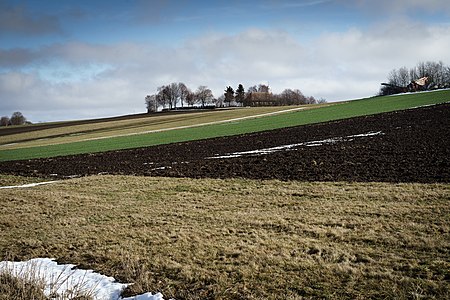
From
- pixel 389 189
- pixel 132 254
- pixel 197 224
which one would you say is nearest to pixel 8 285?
pixel 132 254

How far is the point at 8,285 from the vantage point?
6840mm

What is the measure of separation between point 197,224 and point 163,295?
449cm

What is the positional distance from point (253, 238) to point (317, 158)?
1257cm

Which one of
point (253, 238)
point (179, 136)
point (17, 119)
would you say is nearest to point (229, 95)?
point (17, 119)

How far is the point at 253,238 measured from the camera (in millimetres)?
9453

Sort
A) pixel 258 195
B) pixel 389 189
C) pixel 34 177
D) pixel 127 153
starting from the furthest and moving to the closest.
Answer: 1. pixel 127 153
2. pixel 34 177
3. pixel 258 195
4. pixel 389 189

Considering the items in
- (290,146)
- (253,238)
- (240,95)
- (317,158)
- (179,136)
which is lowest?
(253,238)

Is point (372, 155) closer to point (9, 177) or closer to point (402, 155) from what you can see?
point (402, 155)

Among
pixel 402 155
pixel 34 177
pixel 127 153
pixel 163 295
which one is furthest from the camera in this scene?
pixel 127 153

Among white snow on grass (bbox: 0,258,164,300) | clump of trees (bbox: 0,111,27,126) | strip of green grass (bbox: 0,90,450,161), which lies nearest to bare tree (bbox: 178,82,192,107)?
clump of trees (bbox: 0,111,27,126)

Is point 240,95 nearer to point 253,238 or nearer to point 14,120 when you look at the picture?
point 14,120

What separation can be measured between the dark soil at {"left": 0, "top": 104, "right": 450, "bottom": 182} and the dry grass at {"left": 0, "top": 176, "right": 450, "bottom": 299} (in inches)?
97.9

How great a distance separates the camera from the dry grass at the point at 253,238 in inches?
264

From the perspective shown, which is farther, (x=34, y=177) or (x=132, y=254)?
(x=34, y=177)
